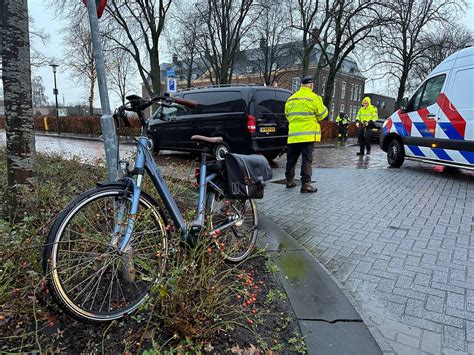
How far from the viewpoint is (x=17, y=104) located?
119 inches

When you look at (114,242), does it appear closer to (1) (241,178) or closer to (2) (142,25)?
(1) (241,178)

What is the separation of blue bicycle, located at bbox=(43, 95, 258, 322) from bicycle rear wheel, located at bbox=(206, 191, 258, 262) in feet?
1.34

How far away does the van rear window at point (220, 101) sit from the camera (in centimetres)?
839

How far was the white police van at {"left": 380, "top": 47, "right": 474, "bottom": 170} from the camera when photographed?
6.38 metres

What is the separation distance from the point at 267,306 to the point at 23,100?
2.81m

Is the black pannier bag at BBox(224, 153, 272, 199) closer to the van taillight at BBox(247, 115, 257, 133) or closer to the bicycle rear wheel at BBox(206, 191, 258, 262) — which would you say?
the bicycle rear wheel at BBox(206, 191, 258, 262)

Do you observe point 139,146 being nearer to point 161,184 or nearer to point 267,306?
point 161,184

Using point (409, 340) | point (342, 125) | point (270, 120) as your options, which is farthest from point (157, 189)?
point (342, 125)

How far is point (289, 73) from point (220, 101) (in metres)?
31.2

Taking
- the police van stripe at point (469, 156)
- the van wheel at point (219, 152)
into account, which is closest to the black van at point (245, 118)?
the police van stripe at point (469, 156)

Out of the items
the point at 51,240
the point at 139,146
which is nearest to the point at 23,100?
the point at 139,146

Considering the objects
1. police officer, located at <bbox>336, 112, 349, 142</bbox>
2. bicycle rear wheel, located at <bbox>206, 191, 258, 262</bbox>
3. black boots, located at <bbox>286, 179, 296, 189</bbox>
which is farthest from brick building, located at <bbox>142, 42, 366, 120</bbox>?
bicycle rear wheel, located at <bbox>206, 191, 258, 262</bbox>

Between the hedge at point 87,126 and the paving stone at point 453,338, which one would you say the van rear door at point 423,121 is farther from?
the hedge at point 87,126

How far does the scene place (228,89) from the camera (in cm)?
873
